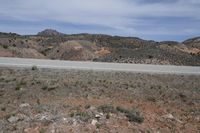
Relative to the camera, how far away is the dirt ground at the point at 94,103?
17.2m

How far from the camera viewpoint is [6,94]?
21281 mm

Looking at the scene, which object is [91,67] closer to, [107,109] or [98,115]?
[107,109]

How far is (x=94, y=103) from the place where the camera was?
20.0 meters

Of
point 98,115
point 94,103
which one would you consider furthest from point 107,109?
point 94,103

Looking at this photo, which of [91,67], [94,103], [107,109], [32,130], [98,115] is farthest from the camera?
[91,67]

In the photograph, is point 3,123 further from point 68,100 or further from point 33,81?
point 33,81

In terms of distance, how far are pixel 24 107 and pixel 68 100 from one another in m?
2.48

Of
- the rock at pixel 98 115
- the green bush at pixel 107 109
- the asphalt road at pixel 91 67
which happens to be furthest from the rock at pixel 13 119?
the asphalt road at pixel 91 67

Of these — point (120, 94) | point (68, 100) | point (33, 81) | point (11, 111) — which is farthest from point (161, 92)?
point (11, 111)

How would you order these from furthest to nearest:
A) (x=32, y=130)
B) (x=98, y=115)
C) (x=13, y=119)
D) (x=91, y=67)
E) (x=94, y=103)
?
1. (x=91, y=67)
2. (x=94, y=103)
3. (x=98, y=115)
4. (x=13, y=119)
5. (x=32, y=130)

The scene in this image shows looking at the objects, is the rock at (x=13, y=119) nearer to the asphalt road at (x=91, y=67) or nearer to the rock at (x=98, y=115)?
the rock at (x=98, y=115)

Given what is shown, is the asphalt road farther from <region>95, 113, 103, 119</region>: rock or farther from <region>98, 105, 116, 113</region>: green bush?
<region>95, 113, 103, 119</region>: rock

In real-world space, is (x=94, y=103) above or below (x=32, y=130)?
above

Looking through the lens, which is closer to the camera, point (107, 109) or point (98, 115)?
point (98, 115)
